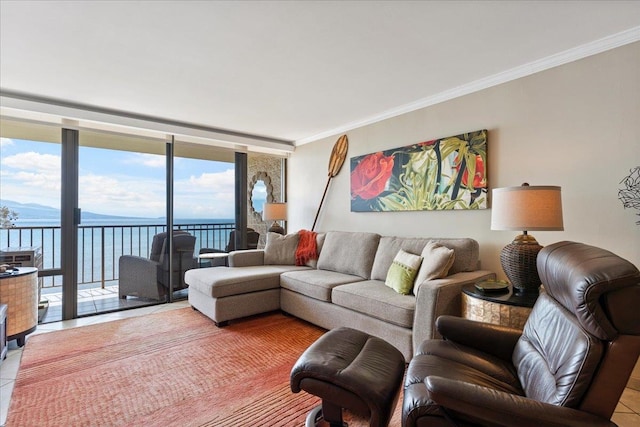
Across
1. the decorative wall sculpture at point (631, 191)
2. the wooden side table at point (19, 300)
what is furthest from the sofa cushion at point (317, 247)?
the decorative wall sculpture at point (631, 191)

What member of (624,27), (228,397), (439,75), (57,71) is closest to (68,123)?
(57,71)

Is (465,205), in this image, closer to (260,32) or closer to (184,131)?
(260,32)

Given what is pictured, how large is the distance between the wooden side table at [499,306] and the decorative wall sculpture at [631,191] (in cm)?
85

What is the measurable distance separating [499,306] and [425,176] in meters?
1.58

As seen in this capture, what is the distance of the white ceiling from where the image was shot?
1882 millimetres

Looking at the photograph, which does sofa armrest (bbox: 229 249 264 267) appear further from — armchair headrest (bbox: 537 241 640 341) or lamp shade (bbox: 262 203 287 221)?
armchair headrest (bbox: 537 241 640 341)

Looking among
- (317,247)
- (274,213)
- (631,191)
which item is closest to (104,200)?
(274,213)

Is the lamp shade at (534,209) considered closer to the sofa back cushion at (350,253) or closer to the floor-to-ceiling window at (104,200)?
the sofa back cushion at (350,253)

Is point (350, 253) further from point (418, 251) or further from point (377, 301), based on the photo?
point (377, 301)

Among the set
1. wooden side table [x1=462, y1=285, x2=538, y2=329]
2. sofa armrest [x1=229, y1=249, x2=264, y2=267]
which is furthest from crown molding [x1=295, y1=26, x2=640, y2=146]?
sofa armrest [x1=229, y1=249, x2=264, y2=267]

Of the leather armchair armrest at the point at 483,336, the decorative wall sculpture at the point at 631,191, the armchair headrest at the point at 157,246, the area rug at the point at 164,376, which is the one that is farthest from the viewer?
the armchair headrest at the point at 157,246

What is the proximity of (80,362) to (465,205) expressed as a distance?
341 centimetres

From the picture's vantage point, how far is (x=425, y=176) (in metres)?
3.28

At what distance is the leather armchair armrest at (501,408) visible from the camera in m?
0.98
